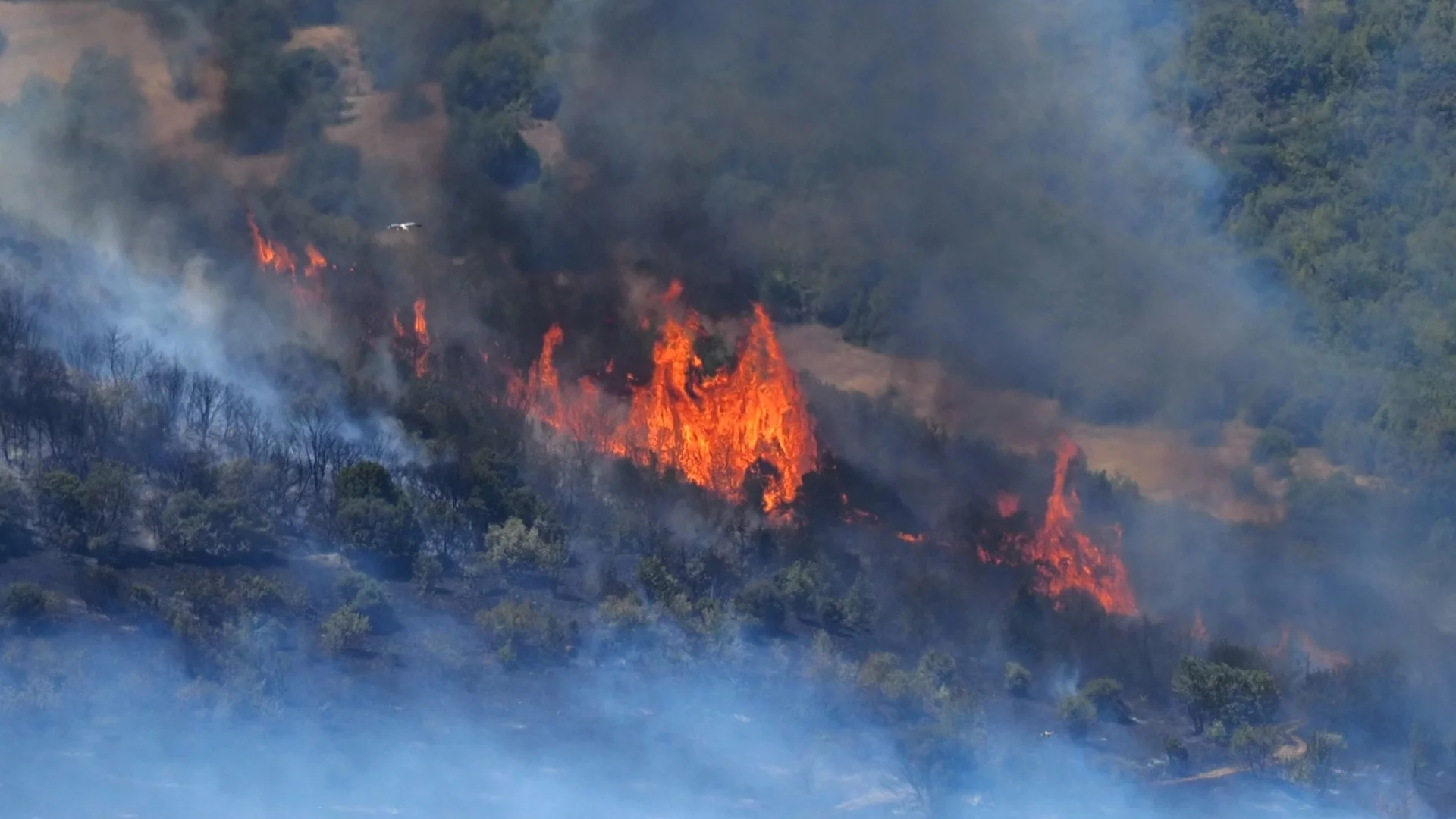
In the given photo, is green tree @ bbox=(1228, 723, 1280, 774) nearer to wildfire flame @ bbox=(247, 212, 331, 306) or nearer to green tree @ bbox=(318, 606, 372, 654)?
green tree @ bbox=(318, 606, 372, 654)

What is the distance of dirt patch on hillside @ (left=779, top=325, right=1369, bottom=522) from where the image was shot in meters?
40.8

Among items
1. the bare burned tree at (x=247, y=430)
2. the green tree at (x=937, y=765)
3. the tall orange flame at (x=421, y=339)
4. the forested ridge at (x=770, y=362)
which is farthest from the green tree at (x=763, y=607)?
the tall orange flame at (x=421, y=339)

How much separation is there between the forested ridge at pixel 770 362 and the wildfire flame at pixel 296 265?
0.18 meters

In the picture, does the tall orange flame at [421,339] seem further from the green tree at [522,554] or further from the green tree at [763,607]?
the green tree at [763,607]

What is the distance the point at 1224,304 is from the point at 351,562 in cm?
2207

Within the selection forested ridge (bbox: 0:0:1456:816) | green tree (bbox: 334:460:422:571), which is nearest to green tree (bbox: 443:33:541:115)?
forested ridge (bbox: 0:0:1456:816)

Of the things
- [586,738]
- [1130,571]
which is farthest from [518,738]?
[1130,571]

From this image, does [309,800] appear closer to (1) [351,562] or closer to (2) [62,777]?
(2) [62,777]

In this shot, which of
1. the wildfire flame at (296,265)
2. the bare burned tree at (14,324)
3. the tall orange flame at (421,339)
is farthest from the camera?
the wildfire flame at (296,265)

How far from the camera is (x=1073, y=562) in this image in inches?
1464

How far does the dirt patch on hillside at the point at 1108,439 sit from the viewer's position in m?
40.8

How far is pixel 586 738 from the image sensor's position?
105 ft

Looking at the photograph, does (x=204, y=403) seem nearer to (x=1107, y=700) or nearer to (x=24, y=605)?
(x=24, y=605)

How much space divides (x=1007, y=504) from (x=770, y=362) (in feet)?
21.5
